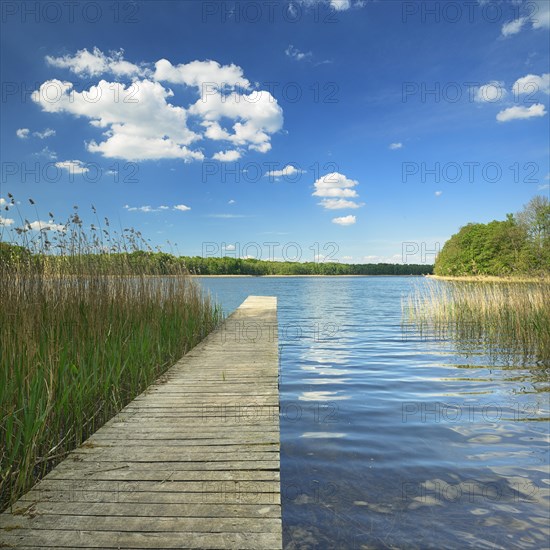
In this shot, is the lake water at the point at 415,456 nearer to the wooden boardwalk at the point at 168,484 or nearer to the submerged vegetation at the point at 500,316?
the wooden boardwalk at the point at 168,484

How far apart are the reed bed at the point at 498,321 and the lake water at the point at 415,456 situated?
153 cm

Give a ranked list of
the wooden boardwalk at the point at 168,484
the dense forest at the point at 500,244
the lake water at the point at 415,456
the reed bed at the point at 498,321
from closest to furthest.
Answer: the wooden boardwalk at the point at 168,484, the lake water at the point at 415,456, the reed bed at the point at 498,321, the dense forest at the point at 500,244

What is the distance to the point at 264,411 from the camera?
12.4 ft

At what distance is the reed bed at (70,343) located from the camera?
9.04 ft

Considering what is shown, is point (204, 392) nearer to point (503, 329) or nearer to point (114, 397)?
point (114, 397)

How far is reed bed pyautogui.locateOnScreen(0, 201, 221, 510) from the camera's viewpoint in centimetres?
275

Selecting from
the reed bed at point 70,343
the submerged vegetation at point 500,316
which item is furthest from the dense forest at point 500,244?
the reed bed at point 70,343

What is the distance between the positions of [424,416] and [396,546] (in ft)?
8.60

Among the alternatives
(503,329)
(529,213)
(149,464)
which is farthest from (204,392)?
(529,213)

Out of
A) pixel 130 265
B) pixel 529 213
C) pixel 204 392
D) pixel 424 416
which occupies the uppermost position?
pixel 529 213

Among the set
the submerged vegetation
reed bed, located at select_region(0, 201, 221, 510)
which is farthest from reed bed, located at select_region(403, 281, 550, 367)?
reed bed, located at select_region(0, 201, 221, 510)

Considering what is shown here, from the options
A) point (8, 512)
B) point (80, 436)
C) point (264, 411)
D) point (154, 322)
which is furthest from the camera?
point (154, 322)

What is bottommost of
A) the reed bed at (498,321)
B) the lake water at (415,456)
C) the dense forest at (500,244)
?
the lake water at (415,456)

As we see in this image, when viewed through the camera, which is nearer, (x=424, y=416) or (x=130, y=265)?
(x=424, y=416)
